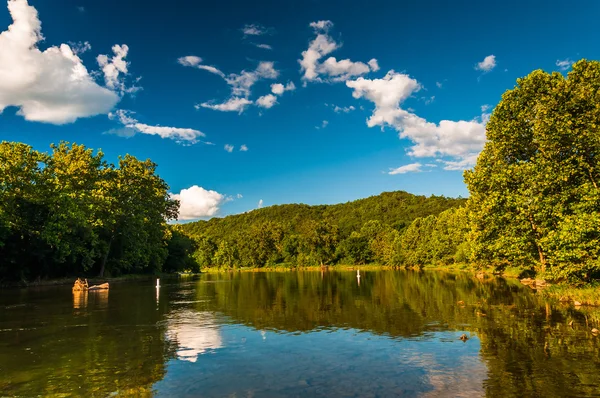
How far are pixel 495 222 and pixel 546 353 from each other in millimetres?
24650

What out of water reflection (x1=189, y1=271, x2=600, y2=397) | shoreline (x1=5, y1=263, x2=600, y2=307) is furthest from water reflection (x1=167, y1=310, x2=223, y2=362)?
shoreline (x1=5, y1=263, x2=600, y2=307)

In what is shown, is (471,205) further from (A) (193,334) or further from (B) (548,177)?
(A) (193,334)

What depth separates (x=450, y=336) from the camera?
21.2m

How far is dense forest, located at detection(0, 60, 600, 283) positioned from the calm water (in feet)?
26.8

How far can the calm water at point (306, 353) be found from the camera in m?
13.6

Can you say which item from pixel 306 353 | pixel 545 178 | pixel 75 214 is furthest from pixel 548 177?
pixel 75 214

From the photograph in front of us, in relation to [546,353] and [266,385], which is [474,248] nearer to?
[546,353]

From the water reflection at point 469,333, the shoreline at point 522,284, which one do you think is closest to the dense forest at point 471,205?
the shoreline at point 522,284

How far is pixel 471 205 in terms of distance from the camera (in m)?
49.2

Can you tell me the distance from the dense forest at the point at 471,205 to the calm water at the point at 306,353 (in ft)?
26.8

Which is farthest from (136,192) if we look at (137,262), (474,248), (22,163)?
(474,248)

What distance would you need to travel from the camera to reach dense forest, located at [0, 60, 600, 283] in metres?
32.1

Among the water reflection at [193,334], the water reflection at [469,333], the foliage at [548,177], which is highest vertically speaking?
the foliage at [548,177]

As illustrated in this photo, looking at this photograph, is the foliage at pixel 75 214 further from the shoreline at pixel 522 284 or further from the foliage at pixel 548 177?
the foliage at pixel 548 177
